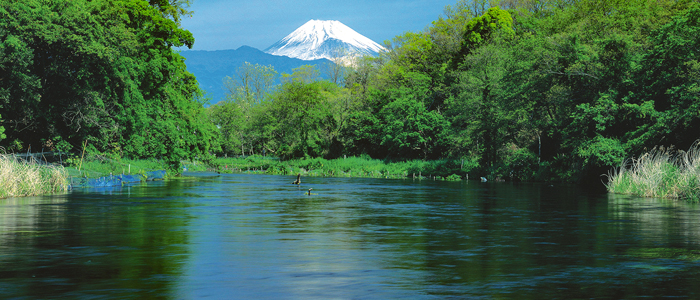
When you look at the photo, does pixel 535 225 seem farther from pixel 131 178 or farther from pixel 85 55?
pixel 131 178

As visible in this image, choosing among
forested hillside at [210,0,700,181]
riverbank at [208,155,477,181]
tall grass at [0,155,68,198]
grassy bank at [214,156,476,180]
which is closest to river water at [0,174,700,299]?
tall grass at [0,155,68,198]

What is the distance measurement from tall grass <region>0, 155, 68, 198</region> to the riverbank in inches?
1821

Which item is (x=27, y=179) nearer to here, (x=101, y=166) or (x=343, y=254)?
(x=101, y=166)

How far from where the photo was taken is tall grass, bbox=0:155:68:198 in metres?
30.6

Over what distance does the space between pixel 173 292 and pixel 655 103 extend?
1780 inches

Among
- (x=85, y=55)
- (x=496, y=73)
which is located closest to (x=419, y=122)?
(x=496, y=73)

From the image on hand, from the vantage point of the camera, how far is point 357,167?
88688 mm

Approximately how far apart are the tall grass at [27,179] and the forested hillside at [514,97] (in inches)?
1426

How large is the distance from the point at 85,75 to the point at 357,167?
49.3m

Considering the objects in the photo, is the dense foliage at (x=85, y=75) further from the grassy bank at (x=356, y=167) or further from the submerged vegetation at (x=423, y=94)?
the grassy bank at (x=356, y=167)

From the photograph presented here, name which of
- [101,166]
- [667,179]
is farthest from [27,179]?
[667,179]

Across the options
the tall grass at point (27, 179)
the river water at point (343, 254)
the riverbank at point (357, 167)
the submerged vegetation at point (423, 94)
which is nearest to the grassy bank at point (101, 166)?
the submerged vegetation at point (423, 94)

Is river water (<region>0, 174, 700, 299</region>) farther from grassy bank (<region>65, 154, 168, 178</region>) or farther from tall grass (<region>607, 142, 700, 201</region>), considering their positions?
grassy bank (<region>65, 154, 168, 178</region>)

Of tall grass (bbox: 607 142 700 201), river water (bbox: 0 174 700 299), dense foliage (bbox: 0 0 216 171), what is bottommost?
river water (bbox: 0 174 700 299)
